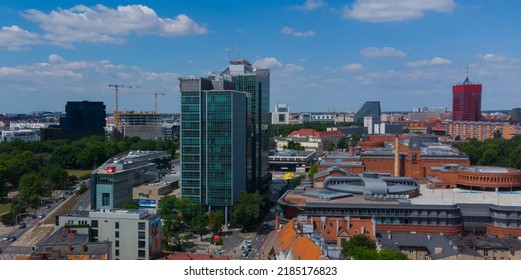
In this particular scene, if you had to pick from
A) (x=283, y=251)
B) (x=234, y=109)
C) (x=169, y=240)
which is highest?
(x=234, y=109)

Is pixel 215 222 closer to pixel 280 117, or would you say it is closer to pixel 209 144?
pixel 209 144

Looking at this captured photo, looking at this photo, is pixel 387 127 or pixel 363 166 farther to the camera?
pixel 387 127

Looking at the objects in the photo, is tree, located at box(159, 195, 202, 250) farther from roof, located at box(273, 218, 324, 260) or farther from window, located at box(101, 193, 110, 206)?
roof, located at box(273, 218, 324, 260)

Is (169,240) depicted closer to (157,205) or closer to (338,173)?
(157,205)

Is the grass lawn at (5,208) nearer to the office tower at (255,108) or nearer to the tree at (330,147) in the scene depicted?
the office tower at (255,108)

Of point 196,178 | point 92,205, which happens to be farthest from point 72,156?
point 196,178

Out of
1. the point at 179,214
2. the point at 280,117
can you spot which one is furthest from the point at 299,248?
the point at 280,117

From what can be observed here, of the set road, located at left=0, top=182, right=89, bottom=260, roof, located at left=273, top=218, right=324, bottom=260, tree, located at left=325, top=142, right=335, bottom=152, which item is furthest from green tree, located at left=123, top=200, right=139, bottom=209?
tree, located at left=325, top=142, right=335, bottom=152

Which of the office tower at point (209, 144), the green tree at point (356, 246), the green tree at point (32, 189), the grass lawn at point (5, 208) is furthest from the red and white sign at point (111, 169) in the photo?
the green tree at point (356, 246)
